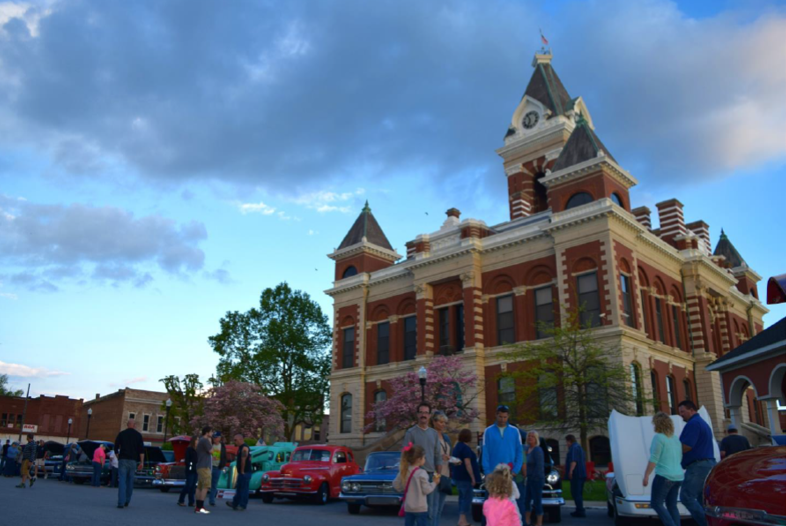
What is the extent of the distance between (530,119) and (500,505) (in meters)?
43.8

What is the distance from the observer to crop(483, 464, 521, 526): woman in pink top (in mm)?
6762

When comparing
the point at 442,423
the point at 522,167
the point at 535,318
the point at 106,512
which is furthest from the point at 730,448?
the point at 522,167

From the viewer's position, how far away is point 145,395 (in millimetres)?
71625

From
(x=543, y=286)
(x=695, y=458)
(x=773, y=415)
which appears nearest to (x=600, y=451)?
(x=773, y=415)

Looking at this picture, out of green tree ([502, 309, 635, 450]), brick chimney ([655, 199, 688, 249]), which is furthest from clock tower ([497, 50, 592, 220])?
green tree ([502, 309, 635, 450])

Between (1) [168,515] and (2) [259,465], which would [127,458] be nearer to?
(1) [168,515]

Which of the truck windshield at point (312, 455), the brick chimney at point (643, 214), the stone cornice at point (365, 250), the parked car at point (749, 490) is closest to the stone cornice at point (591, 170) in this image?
the brick chimney at point (643, 214)

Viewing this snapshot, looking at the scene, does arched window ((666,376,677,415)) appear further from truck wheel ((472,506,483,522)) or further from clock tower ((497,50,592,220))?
truck wheel ((472,506,483,522))

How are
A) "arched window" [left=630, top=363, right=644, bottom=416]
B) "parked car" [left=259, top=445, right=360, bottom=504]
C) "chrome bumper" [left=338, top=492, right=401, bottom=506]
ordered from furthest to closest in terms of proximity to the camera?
"arched window" [left=630, top=363, right=644, bottom=416]
"parked car" [left=259, top=445, right=360, bottom=504]
"chrome bumper" [left=338, top=492, right=401, bottom=506]

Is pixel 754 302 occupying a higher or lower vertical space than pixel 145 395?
higher

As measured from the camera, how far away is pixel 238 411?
4450 cm

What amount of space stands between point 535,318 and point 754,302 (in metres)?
22.2

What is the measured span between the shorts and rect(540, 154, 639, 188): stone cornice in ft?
81.7

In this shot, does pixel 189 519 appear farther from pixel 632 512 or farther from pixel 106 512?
pixel 632 512
